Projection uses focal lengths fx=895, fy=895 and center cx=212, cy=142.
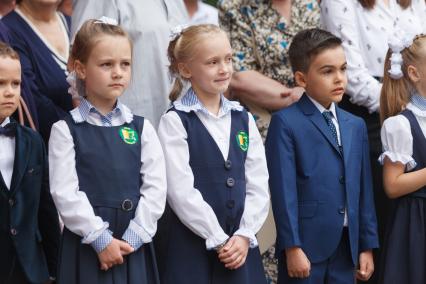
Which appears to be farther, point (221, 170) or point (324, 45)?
point (324, 45)

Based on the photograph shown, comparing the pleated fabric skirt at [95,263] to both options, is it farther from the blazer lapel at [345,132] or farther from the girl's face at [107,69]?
the blazer lapel at [345,132]

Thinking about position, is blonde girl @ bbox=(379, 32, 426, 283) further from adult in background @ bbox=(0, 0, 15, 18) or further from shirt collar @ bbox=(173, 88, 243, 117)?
adult in background @ bbox=(0, 0, 15, 18)

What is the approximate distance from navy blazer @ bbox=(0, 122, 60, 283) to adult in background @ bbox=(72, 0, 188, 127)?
0.76 meters

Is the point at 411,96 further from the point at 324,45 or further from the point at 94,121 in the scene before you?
the point at 94,121

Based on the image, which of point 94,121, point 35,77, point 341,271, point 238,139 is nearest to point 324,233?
point 341,271

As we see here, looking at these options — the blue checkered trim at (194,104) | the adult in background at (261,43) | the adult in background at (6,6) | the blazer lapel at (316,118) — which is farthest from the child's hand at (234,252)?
the adult in background at (6,6)

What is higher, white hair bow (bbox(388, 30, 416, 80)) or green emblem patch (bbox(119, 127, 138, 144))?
white hair bow (bbox(388, 30, 416, 80))

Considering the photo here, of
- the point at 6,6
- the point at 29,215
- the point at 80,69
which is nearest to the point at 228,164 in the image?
the point at 80,69

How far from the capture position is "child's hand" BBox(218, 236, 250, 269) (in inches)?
166

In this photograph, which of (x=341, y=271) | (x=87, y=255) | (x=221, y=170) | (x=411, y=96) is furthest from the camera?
(x=411, y=96)

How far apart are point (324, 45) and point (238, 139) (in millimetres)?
784

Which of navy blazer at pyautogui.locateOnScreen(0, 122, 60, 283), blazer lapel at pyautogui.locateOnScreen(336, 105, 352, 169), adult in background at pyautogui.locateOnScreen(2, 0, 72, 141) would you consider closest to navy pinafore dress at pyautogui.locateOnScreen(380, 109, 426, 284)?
blazer lapel at pyautogui.locateOnScreen(336, 105, 352, 169)

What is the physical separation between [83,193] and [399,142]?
180 centimetres

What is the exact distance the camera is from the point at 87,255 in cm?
404
